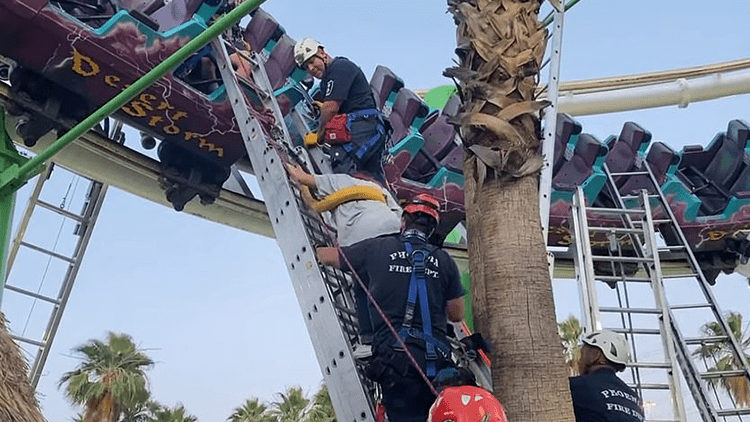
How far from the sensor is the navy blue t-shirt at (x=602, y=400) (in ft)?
12.7

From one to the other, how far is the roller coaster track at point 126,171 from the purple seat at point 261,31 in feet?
6.04

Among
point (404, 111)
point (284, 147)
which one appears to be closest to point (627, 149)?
point (404, 111)

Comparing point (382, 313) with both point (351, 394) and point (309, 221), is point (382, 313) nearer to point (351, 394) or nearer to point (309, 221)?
point (351, 394)

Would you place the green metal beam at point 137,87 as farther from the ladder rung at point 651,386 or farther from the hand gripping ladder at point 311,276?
the ladder rung at point 651,386

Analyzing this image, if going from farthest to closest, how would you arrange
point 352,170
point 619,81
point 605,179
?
point 619,81 → point 605,179 → point 352,170

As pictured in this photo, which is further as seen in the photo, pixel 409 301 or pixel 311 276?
pixel 311 276

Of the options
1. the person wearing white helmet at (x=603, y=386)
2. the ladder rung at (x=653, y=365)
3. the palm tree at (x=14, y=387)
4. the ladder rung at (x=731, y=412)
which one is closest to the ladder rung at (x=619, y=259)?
the ladder rung at (x=653, y=365)

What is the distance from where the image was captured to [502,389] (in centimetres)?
352

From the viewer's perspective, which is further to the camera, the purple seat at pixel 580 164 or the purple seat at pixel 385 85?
the purple seat at pixel 580 164

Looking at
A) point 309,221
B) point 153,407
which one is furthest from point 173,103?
point 153,407

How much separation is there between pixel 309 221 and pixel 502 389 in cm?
198

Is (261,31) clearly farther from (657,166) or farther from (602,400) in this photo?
(602,400)

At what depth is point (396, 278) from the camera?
397 centimetres

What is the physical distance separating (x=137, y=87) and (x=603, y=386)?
3.18m
